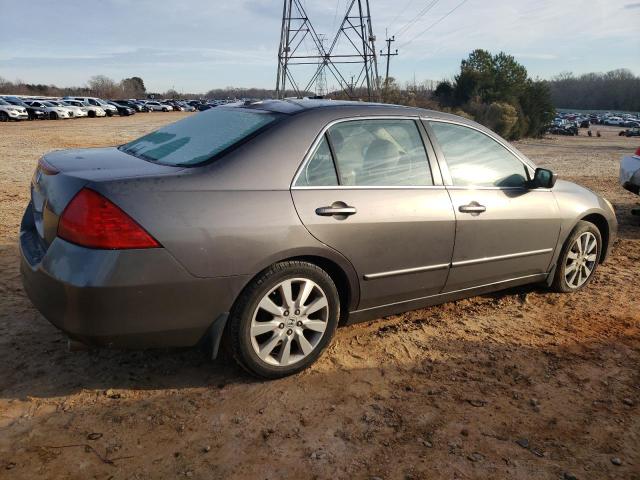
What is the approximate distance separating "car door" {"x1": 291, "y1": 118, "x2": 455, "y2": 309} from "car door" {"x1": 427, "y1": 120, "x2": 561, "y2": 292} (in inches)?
5.4

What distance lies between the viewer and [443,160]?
11.7ft

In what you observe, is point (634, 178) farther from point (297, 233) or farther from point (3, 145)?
point (3, 145)

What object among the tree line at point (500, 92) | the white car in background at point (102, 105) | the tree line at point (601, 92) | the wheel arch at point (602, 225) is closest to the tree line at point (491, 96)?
the tree line at point (500, 92)

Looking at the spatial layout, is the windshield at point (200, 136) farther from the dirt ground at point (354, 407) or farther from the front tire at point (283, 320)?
the dirt ground at point (354, 407)

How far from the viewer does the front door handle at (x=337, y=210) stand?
2920 millimetres

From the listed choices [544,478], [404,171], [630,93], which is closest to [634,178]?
[404,171]

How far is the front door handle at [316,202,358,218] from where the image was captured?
2920mm

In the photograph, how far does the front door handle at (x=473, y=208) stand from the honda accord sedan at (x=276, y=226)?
1 cm

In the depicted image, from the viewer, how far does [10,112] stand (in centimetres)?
3284

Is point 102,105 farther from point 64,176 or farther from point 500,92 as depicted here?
point 64,176

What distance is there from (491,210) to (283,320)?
1786 mm

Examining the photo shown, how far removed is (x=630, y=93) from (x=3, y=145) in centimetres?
16174

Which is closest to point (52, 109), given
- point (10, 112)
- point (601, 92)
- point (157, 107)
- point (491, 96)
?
point (10, 112)

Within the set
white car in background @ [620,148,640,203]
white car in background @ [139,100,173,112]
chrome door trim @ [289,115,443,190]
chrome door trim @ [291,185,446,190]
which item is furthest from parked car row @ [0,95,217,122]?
chrome door trim @ [291,185,446,190]
